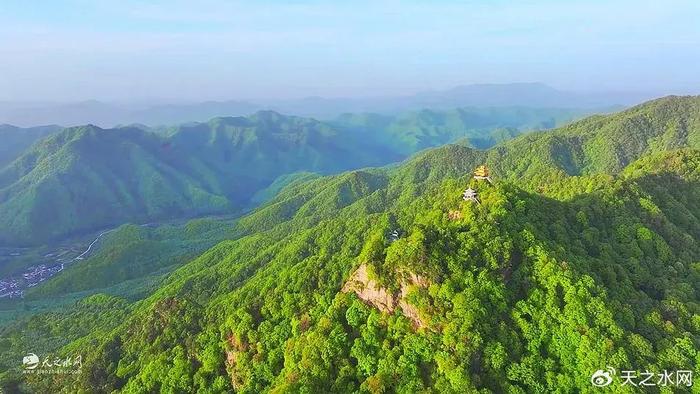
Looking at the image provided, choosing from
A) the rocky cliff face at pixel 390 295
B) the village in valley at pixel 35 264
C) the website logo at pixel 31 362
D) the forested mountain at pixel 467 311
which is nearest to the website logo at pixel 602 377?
the forested mountain at pixel 467 311

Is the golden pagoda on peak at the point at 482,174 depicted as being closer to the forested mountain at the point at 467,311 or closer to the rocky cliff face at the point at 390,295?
the forested mountain at the point at 467,311

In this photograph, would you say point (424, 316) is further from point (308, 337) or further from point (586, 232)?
point (586, 232)

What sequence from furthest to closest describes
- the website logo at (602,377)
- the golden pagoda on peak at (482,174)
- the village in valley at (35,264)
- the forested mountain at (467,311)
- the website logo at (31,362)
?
the village in valley at (35,264)
the website logo at (31,362)
the golden pagoda on peak at (482,174)
the forested mountain at (467,311)
the website logo at (602,377)

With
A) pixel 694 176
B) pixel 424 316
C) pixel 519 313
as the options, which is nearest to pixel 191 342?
pixel 424 316

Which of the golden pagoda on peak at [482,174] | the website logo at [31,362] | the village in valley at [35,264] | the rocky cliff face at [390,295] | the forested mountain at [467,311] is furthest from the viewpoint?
the village in valley at [35,264]

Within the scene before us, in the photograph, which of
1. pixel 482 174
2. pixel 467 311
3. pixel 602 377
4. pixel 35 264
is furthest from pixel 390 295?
pixel 35 264

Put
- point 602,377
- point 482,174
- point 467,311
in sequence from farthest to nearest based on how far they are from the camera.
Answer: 1. point 482,174
2. point 467,311
3. point 602,377

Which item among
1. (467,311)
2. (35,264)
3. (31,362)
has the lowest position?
(35,264)

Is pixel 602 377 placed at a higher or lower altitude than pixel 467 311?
lower

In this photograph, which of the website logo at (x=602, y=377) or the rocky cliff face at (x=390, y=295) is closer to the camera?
the website logo at (x=602, y=377)

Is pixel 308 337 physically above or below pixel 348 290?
below

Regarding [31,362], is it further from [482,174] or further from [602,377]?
[602,377]
